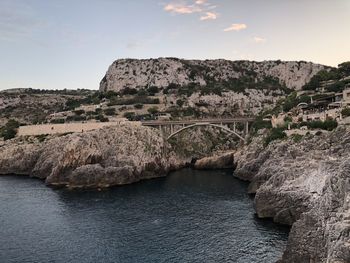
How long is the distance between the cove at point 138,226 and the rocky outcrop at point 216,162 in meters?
19.3

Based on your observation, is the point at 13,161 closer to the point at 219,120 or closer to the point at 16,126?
the point at 16,126

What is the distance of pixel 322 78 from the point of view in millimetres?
127188

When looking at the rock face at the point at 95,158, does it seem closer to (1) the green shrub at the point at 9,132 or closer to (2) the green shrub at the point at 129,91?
(1) the green shrub at the point at 9,132

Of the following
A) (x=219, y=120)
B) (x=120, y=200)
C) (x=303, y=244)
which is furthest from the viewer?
(x=219, y=120)

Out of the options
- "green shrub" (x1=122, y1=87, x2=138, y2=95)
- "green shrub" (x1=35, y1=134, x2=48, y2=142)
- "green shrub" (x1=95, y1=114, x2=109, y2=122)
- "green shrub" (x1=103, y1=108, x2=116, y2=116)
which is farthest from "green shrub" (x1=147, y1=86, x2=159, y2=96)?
"green shrub" (x1=35, y1=134, x2=48, y2=142)

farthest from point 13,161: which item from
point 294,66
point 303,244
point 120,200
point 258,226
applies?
point 294,66

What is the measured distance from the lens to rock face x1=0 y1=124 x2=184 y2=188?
81375 mm

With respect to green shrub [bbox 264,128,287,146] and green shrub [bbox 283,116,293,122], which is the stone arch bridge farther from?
green shrub [bbox 264,128,287,146]

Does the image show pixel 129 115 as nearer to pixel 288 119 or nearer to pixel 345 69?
pixel 288 119

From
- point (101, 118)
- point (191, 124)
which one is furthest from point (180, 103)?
point (101, 118)

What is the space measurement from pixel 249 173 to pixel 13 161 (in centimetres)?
5917

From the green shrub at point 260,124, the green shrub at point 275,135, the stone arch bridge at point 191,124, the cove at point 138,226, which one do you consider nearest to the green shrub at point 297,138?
the green shrub at point 275,135

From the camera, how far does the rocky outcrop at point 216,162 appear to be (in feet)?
323

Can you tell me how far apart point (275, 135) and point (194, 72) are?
9346cm
